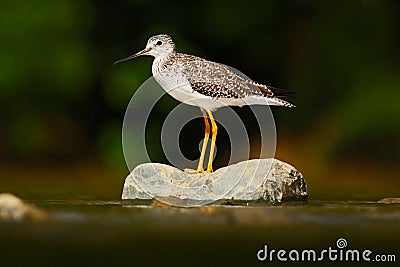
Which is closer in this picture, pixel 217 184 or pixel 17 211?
pixel 17 211

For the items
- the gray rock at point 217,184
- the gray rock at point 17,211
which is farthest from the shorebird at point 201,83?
the gray rock at point 17,211

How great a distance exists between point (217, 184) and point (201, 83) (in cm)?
60

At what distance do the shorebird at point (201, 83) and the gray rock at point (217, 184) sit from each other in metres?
0.25

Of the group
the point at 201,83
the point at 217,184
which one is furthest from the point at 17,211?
the point at 201,83

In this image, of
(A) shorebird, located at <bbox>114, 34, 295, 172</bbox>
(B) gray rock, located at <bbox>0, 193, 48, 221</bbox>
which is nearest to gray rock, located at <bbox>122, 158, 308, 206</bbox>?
(A) shorebird, located at <bbox>114, 34, 295, 172</bbox>

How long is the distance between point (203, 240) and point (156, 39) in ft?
5.60

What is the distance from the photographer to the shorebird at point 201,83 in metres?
6.07

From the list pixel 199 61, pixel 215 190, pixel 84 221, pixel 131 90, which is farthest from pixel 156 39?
pixel 131 90

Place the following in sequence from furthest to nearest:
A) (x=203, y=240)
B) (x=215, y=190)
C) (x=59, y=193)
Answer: (x=59, y=193) → (x=215, y=190) → (x=203, y=240)

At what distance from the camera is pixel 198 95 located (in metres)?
6.06

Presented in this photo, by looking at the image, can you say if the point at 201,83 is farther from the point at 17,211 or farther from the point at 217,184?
the point at 17,211

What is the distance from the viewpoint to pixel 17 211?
5336 millimetres

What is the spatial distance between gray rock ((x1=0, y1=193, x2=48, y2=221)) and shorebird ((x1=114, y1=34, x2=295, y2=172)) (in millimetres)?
1072

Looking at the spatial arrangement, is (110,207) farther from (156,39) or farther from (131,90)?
(131,90)
